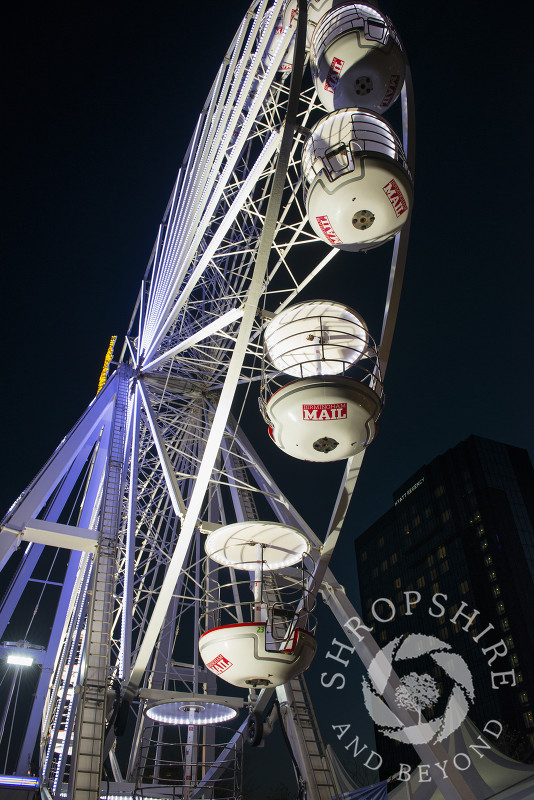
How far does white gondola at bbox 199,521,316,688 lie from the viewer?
837cm

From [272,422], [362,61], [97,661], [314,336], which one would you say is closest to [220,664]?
[97,661]

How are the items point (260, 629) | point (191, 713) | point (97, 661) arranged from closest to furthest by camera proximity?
point (260, 629) → point (97, 661) → point (191, 713)

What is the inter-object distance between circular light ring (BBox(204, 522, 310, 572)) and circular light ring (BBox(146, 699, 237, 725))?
2.91 m

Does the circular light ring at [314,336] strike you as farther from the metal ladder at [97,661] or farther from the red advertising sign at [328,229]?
the metal ladder at [97,661]

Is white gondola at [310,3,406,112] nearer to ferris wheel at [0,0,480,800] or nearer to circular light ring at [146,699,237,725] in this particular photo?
ferris wheel at [0,0,480,800]

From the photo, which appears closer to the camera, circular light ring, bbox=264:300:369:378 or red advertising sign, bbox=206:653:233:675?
red advertising sign, bbox=206:653:233:675

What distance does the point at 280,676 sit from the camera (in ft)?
28.8

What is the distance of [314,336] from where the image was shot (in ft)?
28.5

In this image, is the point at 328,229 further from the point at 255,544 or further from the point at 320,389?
Answer: the point at 255,544

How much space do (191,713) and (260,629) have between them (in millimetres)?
4246

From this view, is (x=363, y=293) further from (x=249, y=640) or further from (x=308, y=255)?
(x=249, y=640)

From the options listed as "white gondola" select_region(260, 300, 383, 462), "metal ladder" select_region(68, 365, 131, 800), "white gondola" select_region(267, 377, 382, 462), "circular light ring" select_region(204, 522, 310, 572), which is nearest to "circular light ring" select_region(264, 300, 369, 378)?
"white gondola" select_region(260, 300, 383, 462)

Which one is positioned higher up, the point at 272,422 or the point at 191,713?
the point at 272,422

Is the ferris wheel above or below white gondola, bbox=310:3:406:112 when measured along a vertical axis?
below
